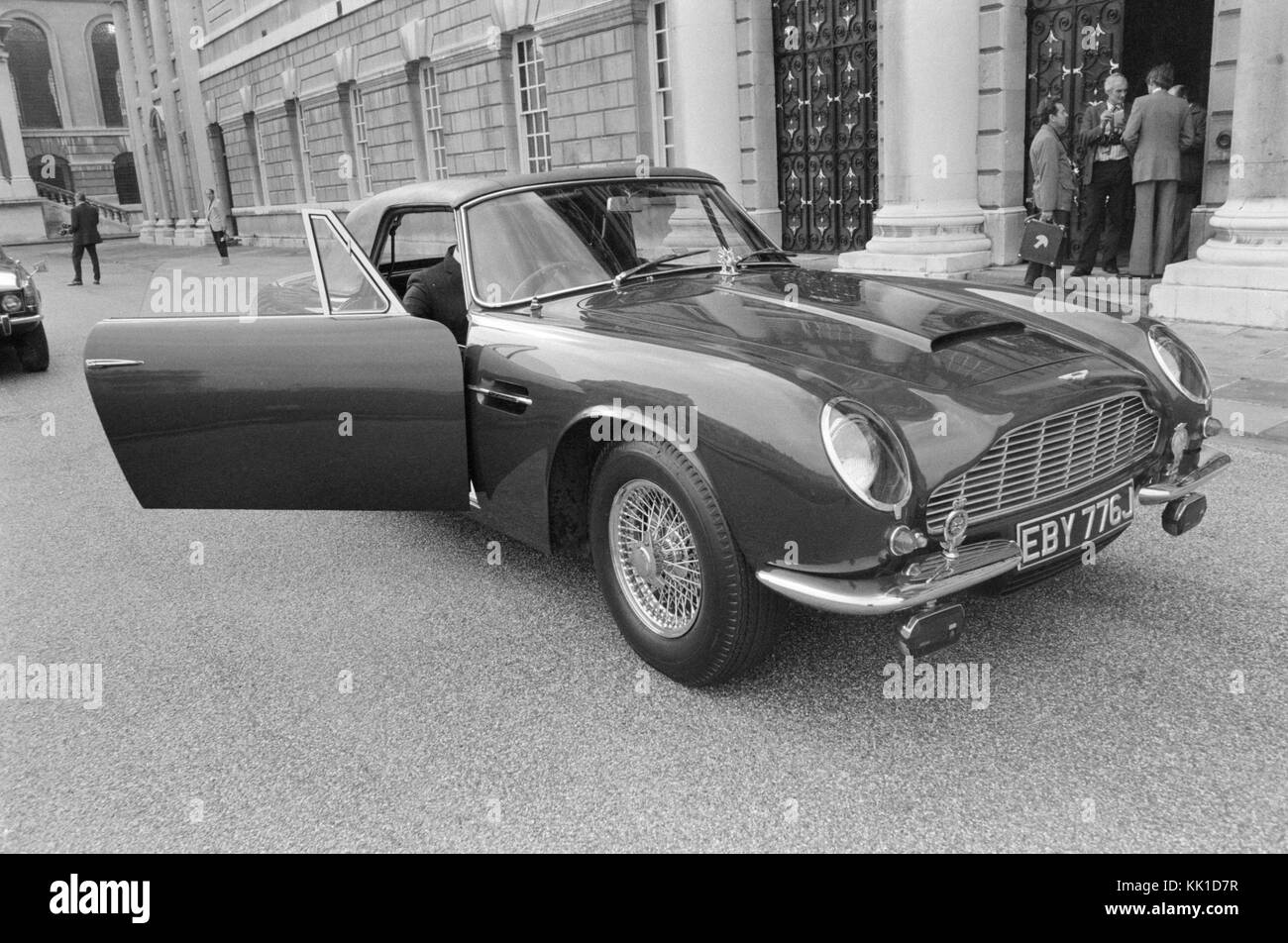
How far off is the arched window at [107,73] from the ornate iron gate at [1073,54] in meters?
60.1

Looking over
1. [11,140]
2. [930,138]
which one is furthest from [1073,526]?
[11,140]

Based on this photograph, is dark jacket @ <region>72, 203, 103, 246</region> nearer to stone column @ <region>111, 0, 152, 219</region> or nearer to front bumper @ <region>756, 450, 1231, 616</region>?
front bumper @ <region>756, 450, 1231, 616</region>

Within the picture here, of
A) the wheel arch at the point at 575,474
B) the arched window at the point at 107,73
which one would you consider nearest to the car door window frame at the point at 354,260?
the wheel arch at the point at 575,474

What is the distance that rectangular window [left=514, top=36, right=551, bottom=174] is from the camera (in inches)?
730

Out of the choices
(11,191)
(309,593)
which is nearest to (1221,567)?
(309,593)

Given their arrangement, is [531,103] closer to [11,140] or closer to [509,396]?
[509,396]

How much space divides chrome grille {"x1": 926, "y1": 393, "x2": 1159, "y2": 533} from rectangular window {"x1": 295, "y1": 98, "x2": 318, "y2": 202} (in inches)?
1093

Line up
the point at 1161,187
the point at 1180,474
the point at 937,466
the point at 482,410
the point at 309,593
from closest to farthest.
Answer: the point at 937,466, the point at 1180,474, the point at 482,410, the point at 309,593, the point at 1161,187

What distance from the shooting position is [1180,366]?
11.7 ft

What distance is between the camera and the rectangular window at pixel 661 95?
15.4 m

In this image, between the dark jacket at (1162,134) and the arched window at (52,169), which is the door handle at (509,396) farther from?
the arched window at (52,169)
